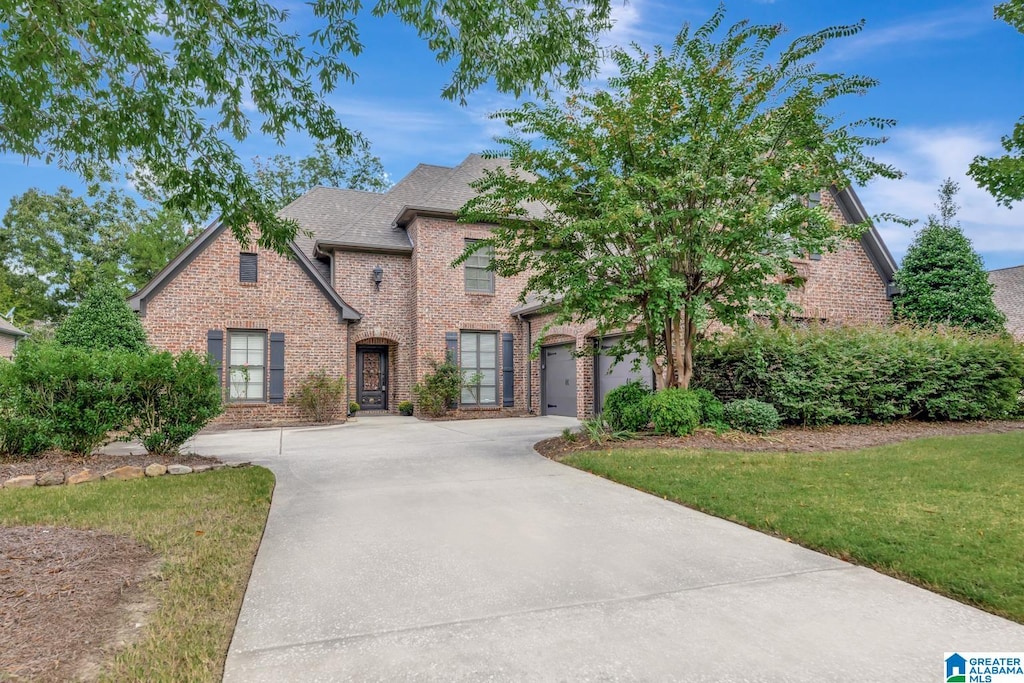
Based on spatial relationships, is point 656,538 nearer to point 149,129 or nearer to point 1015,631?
point 1015,631

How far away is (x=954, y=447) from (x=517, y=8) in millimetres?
7827

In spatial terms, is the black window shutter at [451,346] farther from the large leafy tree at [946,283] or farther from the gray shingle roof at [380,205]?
the large leafy tree at [946,283]

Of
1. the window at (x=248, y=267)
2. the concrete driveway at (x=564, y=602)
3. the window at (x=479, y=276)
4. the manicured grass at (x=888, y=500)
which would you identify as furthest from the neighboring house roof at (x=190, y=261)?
the concrete driveway at (x=564, y=602)

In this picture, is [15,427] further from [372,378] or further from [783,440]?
[372,378]

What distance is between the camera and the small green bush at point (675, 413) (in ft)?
28.2

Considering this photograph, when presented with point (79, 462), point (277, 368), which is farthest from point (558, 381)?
point (79, 462)

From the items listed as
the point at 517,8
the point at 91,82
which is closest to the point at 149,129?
the point at 91,82

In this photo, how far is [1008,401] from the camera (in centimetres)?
1140

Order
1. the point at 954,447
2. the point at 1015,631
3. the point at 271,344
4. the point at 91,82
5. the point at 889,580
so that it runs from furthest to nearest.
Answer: the point at 271,344, the point at 954,447, the point at 91,82, the point at 889,580, the point at 1015,631

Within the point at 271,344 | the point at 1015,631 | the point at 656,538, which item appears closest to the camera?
the point at 1015,631

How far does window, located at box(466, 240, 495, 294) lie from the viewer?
16844mm

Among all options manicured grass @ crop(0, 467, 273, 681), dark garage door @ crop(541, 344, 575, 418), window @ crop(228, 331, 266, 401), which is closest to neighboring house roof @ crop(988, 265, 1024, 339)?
dark garage door @ crop(541, 344, 575, 418)

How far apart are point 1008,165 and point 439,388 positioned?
13.5 m

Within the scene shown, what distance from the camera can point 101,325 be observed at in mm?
11336
